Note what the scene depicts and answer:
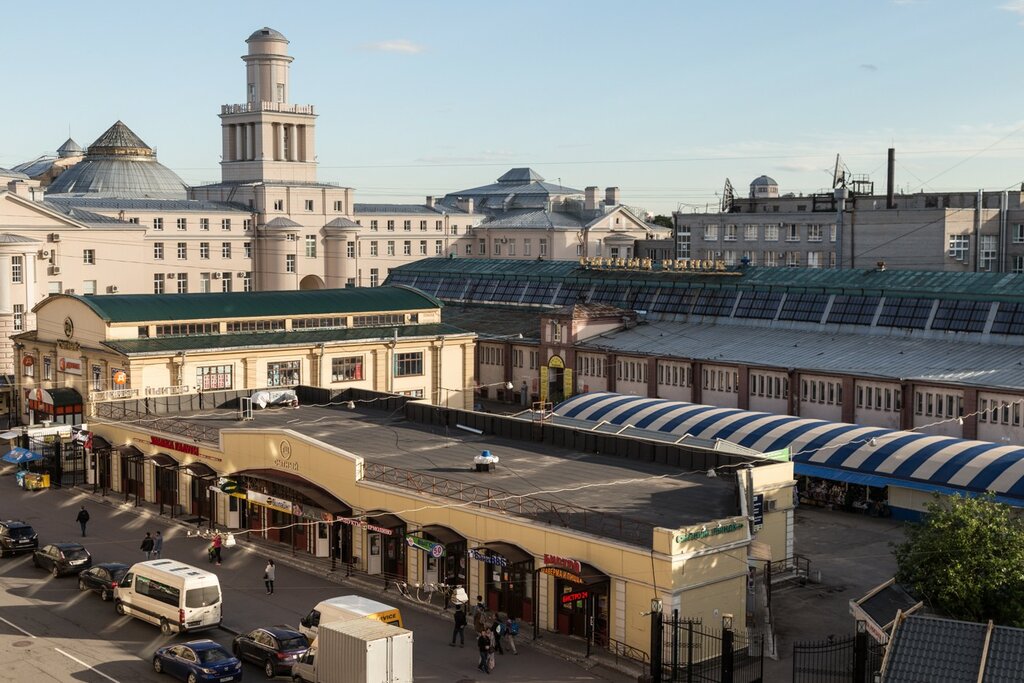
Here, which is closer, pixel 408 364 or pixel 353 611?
pixel 353 611

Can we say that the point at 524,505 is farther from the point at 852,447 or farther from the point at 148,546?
the point at 852,447

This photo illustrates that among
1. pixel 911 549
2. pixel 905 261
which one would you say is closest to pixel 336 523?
pixel 911 549

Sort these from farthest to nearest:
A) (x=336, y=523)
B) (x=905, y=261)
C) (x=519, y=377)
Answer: (x=905, y=261) → (x=519, y=377) → (x=336, y=523)

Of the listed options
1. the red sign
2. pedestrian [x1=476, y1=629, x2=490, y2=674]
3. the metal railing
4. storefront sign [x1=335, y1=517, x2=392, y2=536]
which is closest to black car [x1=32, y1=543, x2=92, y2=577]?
storefront sign [x1=335, y1=517, x2=392, y2=536]

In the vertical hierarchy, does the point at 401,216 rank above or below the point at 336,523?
above

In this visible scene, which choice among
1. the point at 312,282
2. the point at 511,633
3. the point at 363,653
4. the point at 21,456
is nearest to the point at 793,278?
the point at 21,456

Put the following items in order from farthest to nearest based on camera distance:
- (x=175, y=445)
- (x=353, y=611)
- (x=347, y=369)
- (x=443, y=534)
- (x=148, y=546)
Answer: (x=347, y=369), (x=175, y=445), (x=148, y=546), (x=443, y=534), (x=353, y=611)

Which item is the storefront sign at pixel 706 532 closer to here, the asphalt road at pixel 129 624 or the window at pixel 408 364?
the asphalt road at pixel 129 624

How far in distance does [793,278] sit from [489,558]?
46.7m

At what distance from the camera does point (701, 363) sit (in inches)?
2899

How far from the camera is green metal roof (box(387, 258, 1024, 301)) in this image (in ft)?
230

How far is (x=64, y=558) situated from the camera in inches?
1812

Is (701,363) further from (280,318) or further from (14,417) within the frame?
(14,417)

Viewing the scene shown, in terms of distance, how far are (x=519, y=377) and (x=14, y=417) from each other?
3352 centimetres
